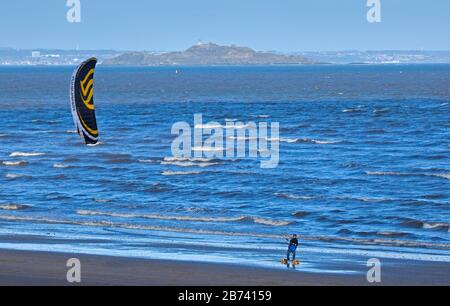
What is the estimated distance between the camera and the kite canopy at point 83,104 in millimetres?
25312

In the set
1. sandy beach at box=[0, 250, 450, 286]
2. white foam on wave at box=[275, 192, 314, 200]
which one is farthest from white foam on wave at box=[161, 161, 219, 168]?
sandy beach at box=[0, 250, 450, 286]

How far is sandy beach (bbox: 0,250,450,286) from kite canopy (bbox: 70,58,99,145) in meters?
3.39

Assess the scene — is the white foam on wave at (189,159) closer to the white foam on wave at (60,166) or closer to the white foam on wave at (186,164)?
the white foam on wave at (186,164)

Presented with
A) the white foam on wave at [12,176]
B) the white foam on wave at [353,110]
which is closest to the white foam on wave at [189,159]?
the white foam on wave at [12,176]

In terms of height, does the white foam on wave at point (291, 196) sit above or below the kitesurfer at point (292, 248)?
below

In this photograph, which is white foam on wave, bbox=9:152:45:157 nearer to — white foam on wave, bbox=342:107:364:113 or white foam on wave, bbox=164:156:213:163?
white foam on wave, bbox=164:156:213:163

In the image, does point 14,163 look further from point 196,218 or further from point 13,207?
point 196,218

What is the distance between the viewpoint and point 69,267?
79.9ft

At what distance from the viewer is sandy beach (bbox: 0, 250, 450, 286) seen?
74.9 ft

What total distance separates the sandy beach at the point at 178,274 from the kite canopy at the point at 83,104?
339cm

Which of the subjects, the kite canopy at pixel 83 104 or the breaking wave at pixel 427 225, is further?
the breaking wave at pixel 427 225

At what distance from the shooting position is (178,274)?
78.1ft

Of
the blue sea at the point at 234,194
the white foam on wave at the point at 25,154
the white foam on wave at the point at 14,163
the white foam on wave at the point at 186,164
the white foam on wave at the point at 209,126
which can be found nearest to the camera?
the blue sea at the point at 234,194
